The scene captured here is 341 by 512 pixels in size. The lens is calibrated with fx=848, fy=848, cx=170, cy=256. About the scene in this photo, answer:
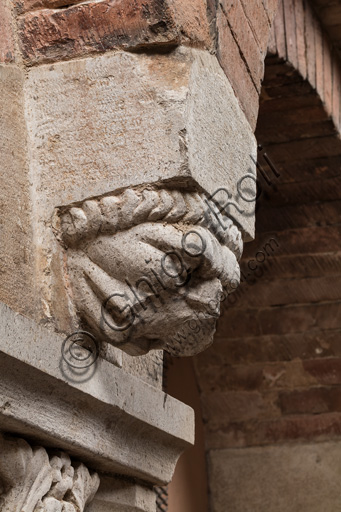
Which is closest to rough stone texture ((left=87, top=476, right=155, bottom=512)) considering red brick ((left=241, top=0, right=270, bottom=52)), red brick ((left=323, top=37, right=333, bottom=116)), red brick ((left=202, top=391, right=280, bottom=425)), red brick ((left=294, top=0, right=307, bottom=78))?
red brick ((left=241, top=0, right=270, bottom=52))

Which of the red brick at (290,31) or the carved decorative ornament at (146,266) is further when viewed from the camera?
the red brick at (290,31)

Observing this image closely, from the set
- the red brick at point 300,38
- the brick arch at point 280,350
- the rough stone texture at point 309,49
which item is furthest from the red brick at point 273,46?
the brick arch at point 280,350

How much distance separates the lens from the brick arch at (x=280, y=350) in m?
3.24

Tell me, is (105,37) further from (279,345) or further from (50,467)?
(279,345)

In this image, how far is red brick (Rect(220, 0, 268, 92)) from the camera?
5.74ft

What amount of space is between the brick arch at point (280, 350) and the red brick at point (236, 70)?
1185 mm

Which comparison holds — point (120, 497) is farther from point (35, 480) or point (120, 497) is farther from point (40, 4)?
point (40, 4)

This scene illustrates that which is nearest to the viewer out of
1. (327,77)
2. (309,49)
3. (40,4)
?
(40,4)

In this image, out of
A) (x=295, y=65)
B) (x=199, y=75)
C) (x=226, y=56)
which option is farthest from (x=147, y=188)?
(x=295, y=65)

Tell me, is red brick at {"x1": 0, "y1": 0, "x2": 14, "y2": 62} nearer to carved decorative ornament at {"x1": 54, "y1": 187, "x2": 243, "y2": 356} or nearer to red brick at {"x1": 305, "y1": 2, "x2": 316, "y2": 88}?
carved decorative ornament at {"x1": 54, "y1": 187, "x2": 243, "y2": 356}

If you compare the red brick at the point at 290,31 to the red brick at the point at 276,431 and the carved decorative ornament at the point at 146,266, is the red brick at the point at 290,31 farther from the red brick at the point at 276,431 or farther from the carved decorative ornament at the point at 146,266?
the red brick at the point at 276,431

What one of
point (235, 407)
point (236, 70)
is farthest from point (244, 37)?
point (235, 407)

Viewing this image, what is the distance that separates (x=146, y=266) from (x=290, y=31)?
1377mm

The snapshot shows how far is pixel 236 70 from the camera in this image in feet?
5.84
